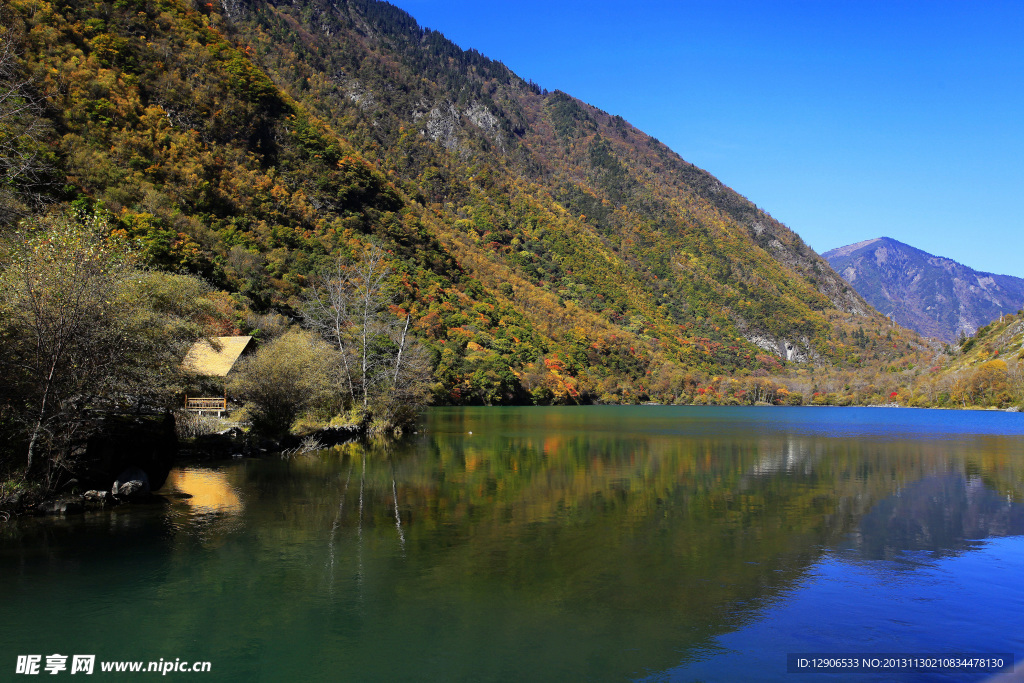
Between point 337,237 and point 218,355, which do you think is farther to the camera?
point 337,237

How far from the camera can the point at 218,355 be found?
3538cm

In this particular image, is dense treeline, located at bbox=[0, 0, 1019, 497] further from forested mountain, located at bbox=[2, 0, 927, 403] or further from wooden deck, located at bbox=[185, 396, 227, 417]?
wooden deck, located at bbox=[185, 396, 227, 417]

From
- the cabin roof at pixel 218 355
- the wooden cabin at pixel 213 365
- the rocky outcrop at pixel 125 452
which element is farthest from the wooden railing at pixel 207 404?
the rocky outcrop at pixel 125 452

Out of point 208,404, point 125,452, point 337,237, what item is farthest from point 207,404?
point 337,237

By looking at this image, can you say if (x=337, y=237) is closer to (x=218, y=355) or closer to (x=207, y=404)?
(x=218, y=355)

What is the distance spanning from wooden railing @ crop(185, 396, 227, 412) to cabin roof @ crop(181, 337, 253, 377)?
1.73 meters

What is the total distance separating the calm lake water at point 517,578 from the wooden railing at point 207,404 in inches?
521

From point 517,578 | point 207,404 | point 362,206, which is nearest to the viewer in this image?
point 517,578

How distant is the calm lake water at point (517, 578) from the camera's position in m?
8.17

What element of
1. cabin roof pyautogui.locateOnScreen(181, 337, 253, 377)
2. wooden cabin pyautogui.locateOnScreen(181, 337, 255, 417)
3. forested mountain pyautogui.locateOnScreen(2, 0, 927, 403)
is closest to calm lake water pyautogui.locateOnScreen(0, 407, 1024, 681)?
forested mountain pyautogui.locateOnScreen(2, 0, 927, 403)

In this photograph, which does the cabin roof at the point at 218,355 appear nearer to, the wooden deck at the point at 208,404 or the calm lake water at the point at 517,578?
the wooden deck at the point at 208,404

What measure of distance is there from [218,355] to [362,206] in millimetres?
73980

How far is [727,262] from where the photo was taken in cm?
19962

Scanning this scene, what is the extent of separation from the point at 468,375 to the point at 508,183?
114 m
